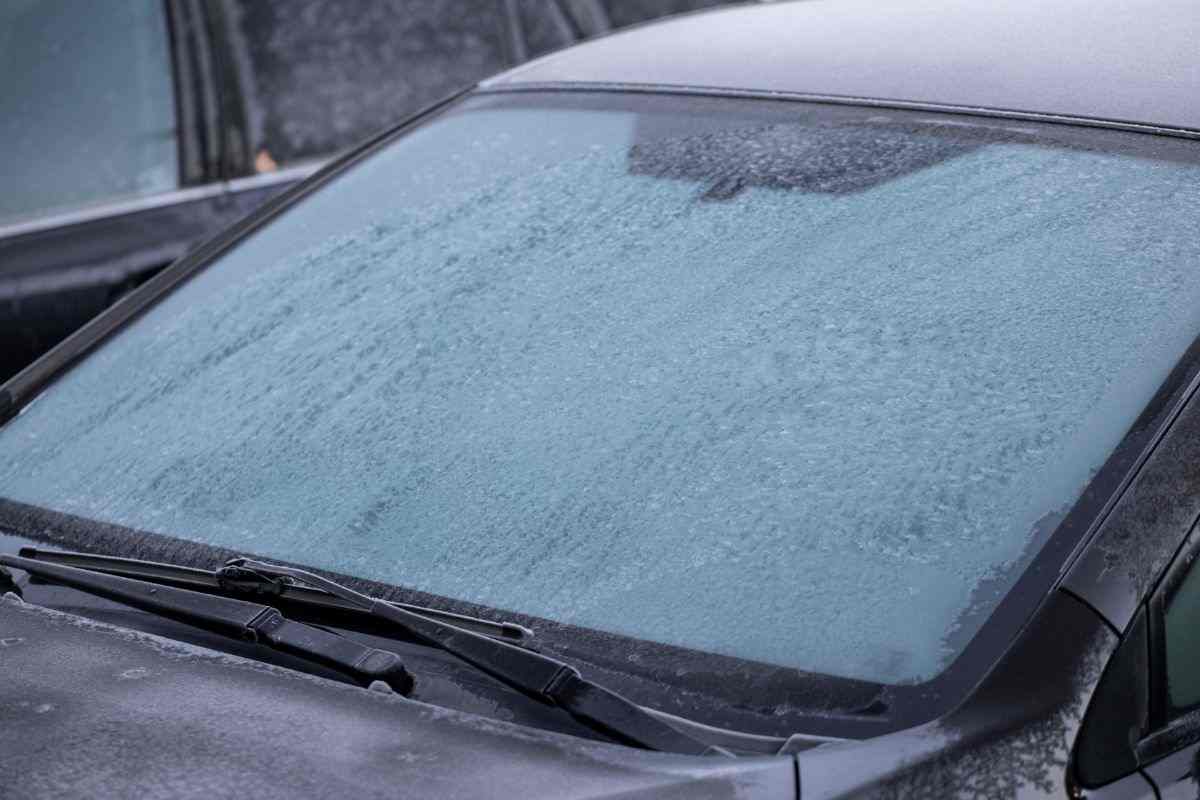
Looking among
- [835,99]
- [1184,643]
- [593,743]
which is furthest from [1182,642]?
[835,99]

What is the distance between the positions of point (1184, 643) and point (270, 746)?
76cm

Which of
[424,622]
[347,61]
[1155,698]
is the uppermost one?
[347,61]

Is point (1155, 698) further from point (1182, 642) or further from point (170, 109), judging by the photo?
point (170, 109)

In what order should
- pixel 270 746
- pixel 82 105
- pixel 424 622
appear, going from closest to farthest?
pixel 270 746 < pixel 424 622 < pixel 82 105

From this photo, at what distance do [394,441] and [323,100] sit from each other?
2.02 meters

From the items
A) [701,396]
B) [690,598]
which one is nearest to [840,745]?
[690,598]

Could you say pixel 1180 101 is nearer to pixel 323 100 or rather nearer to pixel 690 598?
pixel 690 598

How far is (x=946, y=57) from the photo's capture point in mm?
2062

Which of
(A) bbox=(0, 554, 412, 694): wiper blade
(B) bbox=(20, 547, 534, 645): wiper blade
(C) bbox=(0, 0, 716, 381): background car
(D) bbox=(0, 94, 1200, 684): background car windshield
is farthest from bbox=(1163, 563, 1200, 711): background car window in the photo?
(C) bbox=(0, 0, 716, 381): background car

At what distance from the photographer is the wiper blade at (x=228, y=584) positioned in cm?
154

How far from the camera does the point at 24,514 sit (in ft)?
6.41

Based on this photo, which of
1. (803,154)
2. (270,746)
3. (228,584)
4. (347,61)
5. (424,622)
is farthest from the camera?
(347,61)

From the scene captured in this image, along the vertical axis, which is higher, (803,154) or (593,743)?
(803,154)

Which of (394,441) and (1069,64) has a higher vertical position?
(1069,64)
